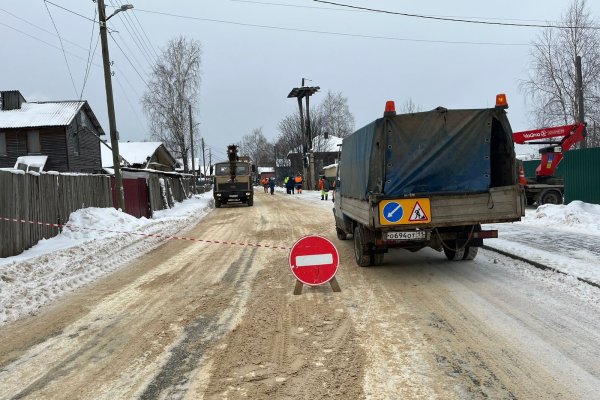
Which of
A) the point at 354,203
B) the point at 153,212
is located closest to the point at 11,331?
the point at 354,203

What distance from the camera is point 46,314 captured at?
6.16 metres

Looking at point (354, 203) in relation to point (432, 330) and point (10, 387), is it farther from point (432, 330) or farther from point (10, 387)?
point (10, 387)

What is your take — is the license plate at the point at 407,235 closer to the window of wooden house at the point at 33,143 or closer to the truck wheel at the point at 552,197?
the truck wheel at the point at 552,197

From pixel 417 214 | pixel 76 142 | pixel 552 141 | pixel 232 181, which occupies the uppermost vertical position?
pixel 76 142

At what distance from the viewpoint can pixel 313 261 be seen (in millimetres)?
6570

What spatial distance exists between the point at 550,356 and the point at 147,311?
15.3ft

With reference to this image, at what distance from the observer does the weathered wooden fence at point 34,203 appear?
9.92 m

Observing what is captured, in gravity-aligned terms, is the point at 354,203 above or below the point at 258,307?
above

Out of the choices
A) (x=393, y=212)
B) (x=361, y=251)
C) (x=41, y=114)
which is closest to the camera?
(x=393, y=212)

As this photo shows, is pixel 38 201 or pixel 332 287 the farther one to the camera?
pixel 38 201

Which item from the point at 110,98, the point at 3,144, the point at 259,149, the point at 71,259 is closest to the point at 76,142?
the point at 3,144

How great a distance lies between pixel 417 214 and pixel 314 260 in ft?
6.15

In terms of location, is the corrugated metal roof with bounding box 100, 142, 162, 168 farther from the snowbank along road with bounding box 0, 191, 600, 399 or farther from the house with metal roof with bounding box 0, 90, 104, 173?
the snowbank along road with bounding box 0, 191, 600, 399

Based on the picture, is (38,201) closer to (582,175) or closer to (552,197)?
(582,175)
